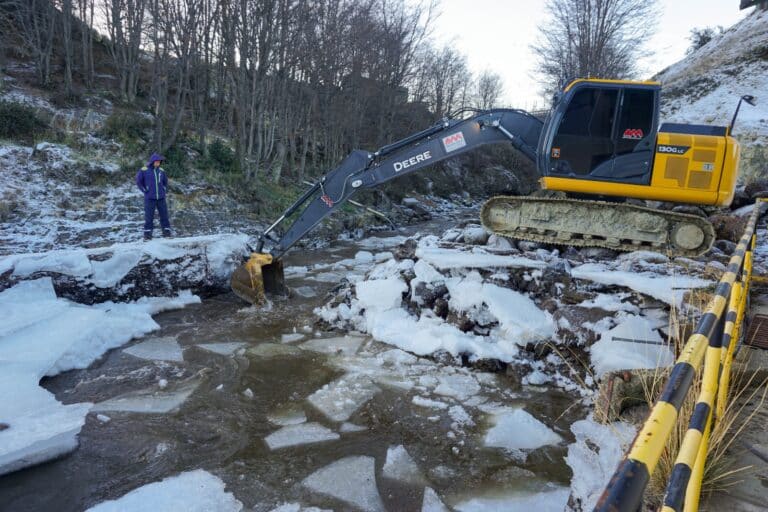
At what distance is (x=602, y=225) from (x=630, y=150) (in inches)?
39.4

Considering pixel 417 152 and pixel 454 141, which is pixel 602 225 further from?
pixel 417 152

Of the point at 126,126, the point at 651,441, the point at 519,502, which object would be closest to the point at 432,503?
the point at 519,502

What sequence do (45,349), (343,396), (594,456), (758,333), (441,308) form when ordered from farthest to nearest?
(441,308)
(45,349)
(343,396)
(758,333)
(594,456)

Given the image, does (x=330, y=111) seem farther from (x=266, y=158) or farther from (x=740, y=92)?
(x=740, y=92)

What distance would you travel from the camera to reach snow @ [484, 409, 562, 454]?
3.39 metres

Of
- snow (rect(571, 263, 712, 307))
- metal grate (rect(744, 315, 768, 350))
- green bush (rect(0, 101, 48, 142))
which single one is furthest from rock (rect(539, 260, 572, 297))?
green bush (rect(0, 101, 48, 142))

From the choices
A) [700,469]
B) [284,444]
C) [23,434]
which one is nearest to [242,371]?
[284,444]

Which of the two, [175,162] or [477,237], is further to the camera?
[175,162]

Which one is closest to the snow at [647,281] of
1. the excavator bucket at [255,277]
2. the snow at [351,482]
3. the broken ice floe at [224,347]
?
the snow at [351,482]

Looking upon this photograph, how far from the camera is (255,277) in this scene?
6.77 m

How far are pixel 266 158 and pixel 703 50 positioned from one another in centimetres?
2542

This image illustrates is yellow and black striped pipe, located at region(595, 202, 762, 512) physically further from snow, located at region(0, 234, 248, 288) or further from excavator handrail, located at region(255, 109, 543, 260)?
snow, located at region(0, 234, 248, 288)

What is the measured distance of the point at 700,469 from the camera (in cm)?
161

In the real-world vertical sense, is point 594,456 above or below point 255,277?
below
